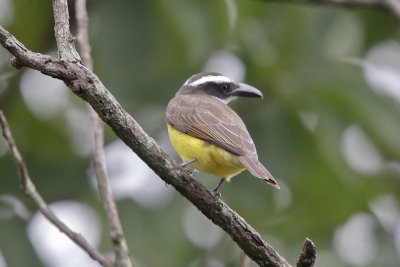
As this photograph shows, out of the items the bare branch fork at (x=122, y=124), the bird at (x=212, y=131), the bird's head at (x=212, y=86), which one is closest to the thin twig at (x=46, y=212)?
the bare branch fork at (x=122, y=124)

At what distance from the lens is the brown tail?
395 centimetres

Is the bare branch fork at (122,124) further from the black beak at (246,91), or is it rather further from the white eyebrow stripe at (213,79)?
the white eyebrow stripe at (213,79)

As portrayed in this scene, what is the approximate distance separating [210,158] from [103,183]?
797 millimetres

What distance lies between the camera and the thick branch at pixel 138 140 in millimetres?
3014

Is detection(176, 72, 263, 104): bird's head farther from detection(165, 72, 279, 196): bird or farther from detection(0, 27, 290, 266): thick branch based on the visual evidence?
detection(0, 27, 290, 266): thick branch

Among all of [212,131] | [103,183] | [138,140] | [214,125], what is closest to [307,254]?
[138,140]

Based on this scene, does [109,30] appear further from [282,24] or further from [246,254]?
[246,254]

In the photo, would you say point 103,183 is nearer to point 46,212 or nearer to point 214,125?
point 46,212

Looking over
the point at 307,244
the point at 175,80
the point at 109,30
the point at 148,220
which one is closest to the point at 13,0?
the point at 109,30

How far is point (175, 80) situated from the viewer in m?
5.66

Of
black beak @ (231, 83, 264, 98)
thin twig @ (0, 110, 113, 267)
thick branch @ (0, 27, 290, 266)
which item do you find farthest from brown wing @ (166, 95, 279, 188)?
thin twig @ (0, 110, 113, 267)

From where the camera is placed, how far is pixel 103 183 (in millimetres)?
3871

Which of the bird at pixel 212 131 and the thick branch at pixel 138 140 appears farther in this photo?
the bird at pixel 212 131

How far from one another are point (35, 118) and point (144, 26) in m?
1.11
